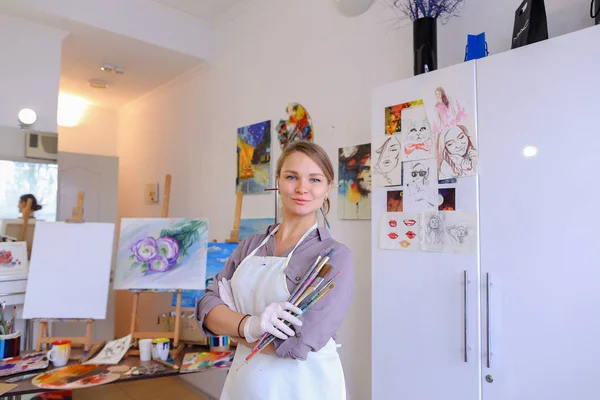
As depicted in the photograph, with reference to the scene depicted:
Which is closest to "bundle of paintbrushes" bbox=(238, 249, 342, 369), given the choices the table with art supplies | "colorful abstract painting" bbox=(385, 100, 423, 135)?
"colorful abstract painting" bbox=(385, 100, 423, 135)

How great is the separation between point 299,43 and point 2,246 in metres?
2.04

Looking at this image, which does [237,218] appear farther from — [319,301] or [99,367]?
[319,301]

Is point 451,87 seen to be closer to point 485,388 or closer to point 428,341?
point 428,341

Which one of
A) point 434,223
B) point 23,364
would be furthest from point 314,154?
point 23,364

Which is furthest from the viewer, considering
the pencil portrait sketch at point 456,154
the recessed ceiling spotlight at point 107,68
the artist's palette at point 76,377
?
the recessed ceiling spotlight at point 107,68

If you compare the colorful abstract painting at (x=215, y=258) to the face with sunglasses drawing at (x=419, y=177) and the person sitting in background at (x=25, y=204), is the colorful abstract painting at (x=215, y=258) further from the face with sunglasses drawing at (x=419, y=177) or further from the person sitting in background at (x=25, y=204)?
the person sitting in background at (x=25, y=204)

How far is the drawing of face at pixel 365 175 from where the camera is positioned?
2.12m

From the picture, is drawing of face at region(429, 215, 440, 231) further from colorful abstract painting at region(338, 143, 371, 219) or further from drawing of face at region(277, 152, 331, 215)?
colorful abstract painting at region(338, 143, 371, 219)

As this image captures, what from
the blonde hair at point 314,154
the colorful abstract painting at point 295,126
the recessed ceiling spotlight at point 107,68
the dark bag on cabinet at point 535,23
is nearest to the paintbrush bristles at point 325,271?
the blonde hair at point 314,154

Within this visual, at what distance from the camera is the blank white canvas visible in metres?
2.05

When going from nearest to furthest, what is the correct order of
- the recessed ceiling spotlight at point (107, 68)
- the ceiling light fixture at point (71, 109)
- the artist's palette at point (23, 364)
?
the artist's palette at point (23, 364)
the recessed ceiling spotlight at point (107, 68)
the ceiling light fixture at point (71, 109)

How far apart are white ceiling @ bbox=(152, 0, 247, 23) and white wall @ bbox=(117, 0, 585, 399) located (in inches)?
4.0

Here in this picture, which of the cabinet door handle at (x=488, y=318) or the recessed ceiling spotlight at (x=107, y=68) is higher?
the recessed ceiling spotlight at (x=107, y=68)

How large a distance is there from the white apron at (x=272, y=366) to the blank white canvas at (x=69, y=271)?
1175 millimetres
